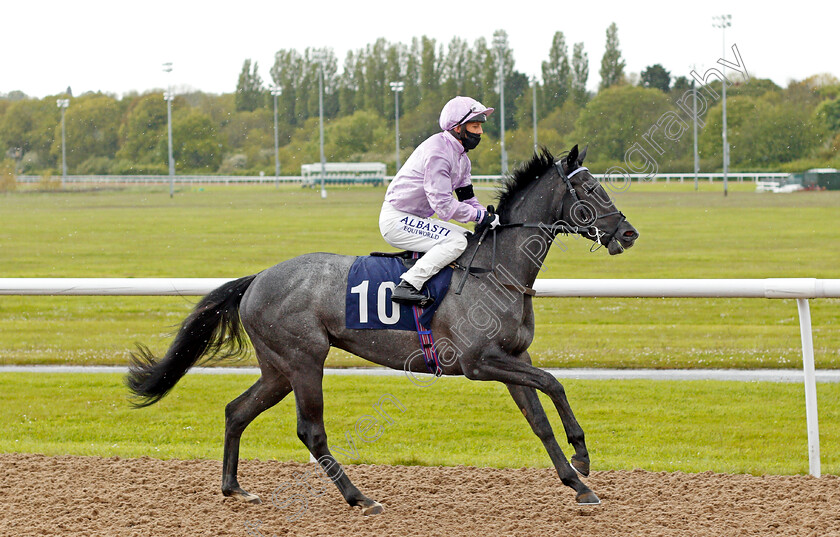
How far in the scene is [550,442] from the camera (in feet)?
12.7

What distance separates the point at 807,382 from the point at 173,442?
3.52 metres

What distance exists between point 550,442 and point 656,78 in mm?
19534

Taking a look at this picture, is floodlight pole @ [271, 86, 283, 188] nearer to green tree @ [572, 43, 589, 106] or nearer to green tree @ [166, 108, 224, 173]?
green tree @ [166, 108, 224, 173]

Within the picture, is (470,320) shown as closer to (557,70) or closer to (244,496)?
(244,496)

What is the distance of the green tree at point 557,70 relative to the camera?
2121 cm

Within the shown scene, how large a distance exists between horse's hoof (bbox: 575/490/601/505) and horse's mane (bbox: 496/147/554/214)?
1.27 m

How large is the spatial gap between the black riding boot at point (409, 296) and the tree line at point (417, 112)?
11.0 metres

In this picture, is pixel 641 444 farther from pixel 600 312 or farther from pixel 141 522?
pixel 600 312

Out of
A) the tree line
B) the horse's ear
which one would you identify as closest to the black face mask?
the horse's ear

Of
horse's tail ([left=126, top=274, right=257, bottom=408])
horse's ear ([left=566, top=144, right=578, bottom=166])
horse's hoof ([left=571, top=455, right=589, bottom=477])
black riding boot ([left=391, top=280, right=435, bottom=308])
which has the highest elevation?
horse's ear ([left=566, top=144, right=578, bottom=166])

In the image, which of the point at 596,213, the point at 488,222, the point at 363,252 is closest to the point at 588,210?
the point at 596,213

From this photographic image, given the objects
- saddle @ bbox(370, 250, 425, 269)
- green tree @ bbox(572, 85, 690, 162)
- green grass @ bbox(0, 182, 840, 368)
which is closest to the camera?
saddle @ bbox(370, 250, 425, 269)

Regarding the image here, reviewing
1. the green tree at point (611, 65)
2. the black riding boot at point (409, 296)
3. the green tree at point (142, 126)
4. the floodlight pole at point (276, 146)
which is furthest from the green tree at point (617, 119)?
the green tree at point (142, 126)

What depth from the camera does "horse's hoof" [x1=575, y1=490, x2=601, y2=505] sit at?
12.5 ft
